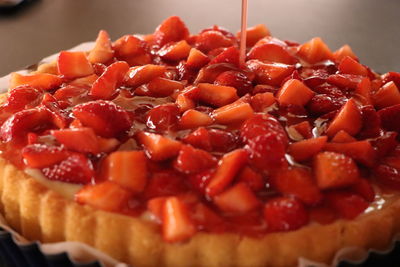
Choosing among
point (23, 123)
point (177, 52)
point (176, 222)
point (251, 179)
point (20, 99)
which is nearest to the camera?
point (176, 222)

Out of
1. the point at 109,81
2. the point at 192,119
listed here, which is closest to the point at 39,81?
the point at 109,81

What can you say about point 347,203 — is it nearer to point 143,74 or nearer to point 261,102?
point 261,102

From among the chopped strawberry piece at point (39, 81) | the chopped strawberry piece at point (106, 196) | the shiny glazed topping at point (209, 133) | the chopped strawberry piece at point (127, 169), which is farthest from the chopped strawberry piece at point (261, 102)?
the chopped strawberry piece at point (39, 81)

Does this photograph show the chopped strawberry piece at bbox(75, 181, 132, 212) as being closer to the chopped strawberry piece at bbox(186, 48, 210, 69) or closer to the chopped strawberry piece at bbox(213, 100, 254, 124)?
the chopped strawberry piece at bbox(213, 100, 254, 124)

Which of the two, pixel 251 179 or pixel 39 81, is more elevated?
pixel 39 81

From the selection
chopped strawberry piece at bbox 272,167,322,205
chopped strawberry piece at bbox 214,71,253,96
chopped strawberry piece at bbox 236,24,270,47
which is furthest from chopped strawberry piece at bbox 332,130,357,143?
chopped strawberry piece at bbox 236,24,270,47

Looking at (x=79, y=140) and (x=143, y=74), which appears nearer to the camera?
(x=79, y=140)
